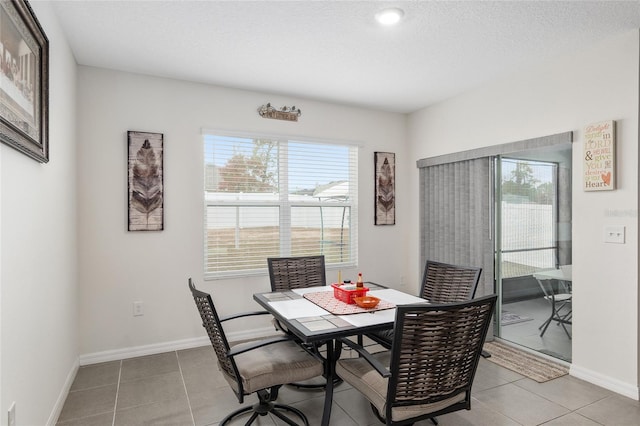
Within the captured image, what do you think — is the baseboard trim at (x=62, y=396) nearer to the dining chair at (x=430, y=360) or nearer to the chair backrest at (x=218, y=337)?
the chair backrest at (x=218, y=337)

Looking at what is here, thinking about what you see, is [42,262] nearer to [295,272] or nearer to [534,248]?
[295,272]

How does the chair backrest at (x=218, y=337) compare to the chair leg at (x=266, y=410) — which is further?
the chair leg at (x=266, y=410)

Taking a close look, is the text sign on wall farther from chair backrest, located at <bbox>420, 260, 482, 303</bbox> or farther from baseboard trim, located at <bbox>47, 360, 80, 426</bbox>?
baseboard trim, located at <bbox>47, 360, 80, 426</bbox>

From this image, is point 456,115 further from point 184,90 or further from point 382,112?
point 184,90

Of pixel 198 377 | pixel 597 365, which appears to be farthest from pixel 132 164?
pixel 597 365

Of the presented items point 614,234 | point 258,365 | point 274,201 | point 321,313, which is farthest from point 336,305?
point 614,234

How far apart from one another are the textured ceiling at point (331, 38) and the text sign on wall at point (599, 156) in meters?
0.54

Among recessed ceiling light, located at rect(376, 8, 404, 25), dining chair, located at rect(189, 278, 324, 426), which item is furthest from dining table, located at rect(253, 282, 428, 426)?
recessed ceiling light, located at rect(376, 8, 404, 25)

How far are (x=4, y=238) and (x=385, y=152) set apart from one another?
397cm

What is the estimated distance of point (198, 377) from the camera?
3045 millimetres

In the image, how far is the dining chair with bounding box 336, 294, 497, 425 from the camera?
167cm

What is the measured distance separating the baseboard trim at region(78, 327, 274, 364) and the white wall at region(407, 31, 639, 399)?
9.92 ft

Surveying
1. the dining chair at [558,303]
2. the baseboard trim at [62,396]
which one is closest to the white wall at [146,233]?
the baseboard trim at [62,396]

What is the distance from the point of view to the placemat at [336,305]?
2.39 meters
